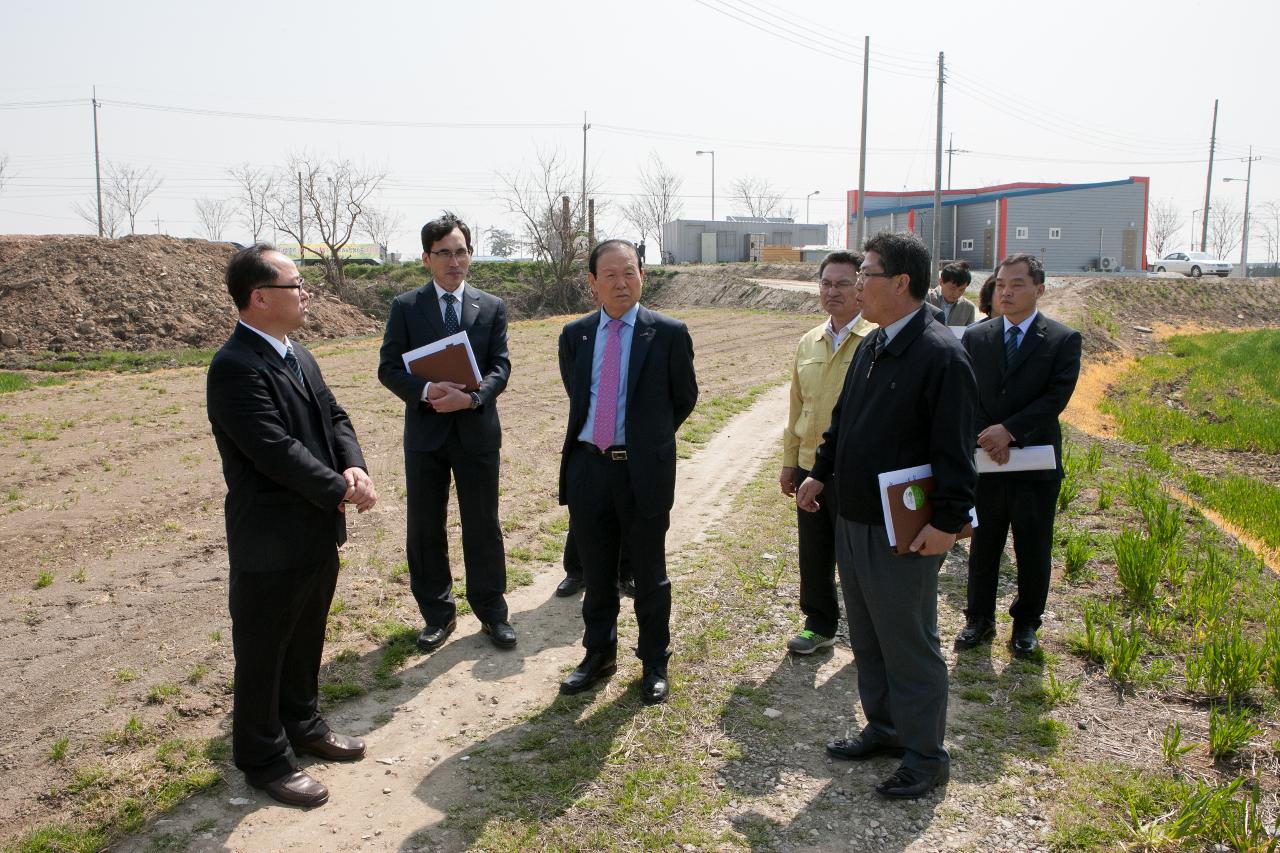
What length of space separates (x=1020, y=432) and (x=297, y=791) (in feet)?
12.2

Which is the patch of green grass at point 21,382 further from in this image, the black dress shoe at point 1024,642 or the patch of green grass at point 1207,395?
the patch of green grass at point 1207,395

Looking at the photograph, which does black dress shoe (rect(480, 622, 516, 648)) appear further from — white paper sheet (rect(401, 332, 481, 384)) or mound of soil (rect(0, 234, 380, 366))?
mound of soil (rect(0, 234, 380, 366))

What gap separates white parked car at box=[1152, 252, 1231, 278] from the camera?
40375 millimetres

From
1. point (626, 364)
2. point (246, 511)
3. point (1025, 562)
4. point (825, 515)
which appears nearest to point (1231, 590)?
point (1025, 562)

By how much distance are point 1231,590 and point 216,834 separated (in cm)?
574

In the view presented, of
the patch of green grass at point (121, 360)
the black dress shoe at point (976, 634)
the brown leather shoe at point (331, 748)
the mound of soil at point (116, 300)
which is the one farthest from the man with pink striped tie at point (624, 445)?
the mound of soil at point (116, 300)

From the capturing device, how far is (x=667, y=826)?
3.34 m

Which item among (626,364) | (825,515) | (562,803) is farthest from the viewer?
(825,515)

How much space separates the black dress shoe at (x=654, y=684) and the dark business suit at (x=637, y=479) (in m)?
0.04

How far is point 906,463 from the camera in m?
3.36

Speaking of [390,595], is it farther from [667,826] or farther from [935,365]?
[935,365]

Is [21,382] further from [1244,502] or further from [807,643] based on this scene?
[1244,502]

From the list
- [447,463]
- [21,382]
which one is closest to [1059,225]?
[21,382]

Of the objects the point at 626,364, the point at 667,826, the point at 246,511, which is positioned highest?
the point at 626,364
